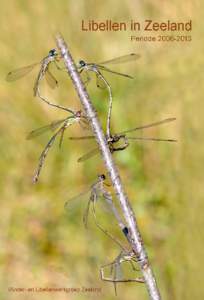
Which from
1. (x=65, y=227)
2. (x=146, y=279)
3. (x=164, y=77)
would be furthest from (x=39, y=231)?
(x=146, y=279)

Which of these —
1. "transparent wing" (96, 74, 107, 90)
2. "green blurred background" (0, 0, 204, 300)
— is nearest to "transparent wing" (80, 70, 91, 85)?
"transparent wing" (96, 74, 107, 90)

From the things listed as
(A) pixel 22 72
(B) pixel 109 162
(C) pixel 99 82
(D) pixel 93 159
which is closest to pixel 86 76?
(C) pixel 99 82

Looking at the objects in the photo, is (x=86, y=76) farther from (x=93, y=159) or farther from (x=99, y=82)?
(x=93, y=159)

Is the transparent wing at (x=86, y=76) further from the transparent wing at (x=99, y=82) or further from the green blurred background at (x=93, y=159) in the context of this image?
the green blurred background at (x=93, y=159)

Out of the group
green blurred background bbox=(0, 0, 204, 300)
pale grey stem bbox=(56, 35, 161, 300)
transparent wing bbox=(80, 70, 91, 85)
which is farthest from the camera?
green blurred background bbox=(0, 0, 204, 300)

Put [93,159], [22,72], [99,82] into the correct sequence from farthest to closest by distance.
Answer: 1. [93,159]
2. [22,72]
3. [99,82]

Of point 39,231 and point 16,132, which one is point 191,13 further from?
point 39,231

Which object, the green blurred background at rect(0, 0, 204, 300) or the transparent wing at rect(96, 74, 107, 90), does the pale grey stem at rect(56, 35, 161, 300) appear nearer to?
the transparent wing at rect(96, 74, 107, 90)

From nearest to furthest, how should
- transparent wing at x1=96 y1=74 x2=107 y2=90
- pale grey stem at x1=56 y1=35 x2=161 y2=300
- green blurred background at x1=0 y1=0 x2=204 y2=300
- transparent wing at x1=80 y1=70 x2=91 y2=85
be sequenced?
pale grey stem at x1=56 y1=35 x2=161 y2=300 → transparent wing at x1=80 y1=70 x2=91 y2=85 → transparent wing at x1=96 y1=74 x2=107 y2=90 → green blurred background at x1=0 y1=0 x2=204 y2=300
